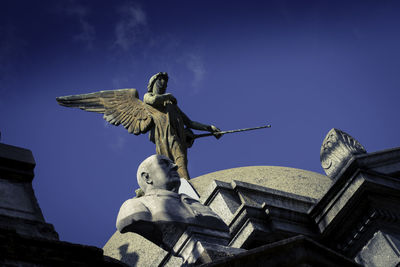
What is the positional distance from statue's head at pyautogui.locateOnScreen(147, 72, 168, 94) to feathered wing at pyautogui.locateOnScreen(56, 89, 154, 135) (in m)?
0.35

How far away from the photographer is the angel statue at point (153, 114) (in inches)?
488

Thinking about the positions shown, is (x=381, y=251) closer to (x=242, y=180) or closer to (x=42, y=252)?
(x=242, y=180)

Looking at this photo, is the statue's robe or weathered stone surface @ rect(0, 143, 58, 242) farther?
the statue's robe

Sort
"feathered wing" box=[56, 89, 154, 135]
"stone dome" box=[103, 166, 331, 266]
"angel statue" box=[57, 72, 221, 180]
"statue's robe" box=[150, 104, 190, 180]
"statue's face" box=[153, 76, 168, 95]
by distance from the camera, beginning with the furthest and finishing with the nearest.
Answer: "statue's face" box=[153, 76, 168, 95]
"feathered wing" box=[56, 89, 154, 135]
"angel statue" box=[57, 72, 221, 180]
"statue's robe" box=[150, 104, 190, 180]
"stone dome" box=[103, 166, 331, 266]

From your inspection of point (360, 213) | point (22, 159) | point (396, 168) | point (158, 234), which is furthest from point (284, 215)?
point (22, 159)

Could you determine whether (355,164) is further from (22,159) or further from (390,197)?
(22,159)

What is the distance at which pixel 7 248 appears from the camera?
524cm

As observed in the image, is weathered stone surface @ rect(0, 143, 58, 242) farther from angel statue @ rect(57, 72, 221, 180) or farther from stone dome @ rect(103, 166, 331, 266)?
angel statue @ rect(57, 72, 221, 180)

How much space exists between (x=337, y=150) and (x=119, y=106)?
4615mm

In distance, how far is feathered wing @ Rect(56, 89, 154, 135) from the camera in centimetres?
1265

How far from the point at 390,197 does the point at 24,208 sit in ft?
18.5

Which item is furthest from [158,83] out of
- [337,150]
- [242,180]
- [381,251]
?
[381,251]

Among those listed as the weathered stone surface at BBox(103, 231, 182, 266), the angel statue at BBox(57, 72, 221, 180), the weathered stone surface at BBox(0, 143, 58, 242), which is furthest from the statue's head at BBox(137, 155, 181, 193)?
the angel statue at BBox(57, 72, 221, 180)

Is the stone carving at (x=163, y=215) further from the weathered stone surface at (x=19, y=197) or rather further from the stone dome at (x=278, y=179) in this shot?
the stone dome at (x=278, y=179)
